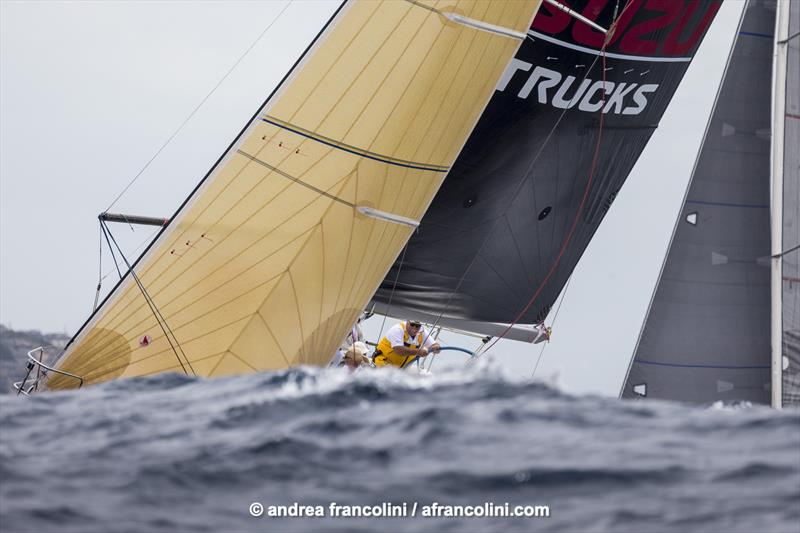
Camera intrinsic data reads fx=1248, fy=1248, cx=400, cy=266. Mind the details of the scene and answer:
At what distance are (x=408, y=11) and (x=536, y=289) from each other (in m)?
5.18

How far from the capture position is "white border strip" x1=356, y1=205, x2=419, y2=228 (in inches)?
364

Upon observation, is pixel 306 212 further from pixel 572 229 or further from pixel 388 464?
pixel 572 229

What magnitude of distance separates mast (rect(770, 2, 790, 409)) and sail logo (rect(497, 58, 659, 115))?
1554 mm

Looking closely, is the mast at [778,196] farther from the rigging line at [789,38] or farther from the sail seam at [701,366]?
the sail seam at [701,366]

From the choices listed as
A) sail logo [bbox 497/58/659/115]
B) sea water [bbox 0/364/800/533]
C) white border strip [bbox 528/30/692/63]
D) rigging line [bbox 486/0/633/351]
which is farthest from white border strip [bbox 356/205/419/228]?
rigging line [bbox 486/0/633/351]

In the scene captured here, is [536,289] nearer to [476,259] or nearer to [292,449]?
[476,259]

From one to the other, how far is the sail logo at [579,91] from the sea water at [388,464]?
5.32m

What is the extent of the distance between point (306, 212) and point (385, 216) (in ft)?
2.18

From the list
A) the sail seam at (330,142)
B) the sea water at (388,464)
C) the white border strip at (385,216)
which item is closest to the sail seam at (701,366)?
the white border strip at (385,216)

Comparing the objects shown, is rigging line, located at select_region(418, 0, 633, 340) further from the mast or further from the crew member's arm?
the mast

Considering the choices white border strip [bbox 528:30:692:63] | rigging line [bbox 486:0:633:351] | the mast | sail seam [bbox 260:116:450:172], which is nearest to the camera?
sail seam [bbox 260:116:450:172]

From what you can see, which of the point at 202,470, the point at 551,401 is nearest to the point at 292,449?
the point at 202,470

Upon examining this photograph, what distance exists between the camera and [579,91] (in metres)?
12.4

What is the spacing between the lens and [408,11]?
30.5 feet
